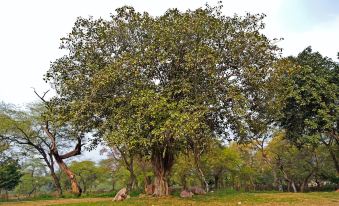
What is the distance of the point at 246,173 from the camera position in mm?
58500

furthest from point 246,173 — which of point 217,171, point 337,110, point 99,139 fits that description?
point 99,139

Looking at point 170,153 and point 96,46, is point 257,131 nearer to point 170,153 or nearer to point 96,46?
point 170,153

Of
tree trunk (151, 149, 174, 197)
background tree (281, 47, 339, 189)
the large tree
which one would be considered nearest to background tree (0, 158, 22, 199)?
the large tree

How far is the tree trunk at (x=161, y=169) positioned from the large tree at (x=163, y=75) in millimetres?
103

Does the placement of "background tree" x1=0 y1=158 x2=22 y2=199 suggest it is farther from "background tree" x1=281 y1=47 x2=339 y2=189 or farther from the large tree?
"background tree" x1=281 y1=47 x2=339 y2=189

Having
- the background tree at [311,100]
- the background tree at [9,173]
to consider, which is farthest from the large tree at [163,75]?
the background tree at [9,173]

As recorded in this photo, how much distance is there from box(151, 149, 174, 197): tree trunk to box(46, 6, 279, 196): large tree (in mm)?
103

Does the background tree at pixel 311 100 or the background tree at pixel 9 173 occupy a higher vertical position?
the background tree at pixel 311 100

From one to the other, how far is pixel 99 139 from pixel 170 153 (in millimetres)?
5803

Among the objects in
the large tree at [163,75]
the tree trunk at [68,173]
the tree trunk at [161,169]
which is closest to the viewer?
the large tree at [163,75]

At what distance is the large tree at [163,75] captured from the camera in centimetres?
1939

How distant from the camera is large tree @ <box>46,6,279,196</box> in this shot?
19391mm

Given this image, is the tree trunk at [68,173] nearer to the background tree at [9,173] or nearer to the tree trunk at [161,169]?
the tree trunk at [161,169]

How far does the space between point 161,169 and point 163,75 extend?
7.29m
